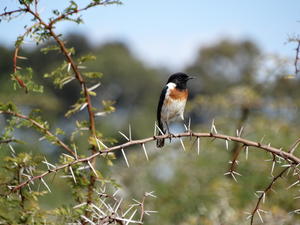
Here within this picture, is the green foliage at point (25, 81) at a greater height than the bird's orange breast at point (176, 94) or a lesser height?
greater

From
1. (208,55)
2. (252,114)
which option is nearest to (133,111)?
(208,55)

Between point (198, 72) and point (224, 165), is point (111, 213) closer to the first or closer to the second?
point (224, 165)

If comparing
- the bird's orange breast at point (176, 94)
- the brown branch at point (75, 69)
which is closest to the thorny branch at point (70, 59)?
the brown branch at point (75, 69)

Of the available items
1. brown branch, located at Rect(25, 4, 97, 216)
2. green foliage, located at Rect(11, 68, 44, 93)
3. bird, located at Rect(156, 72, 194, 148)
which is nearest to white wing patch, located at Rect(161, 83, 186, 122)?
bird, located at Rect(156, 72, 194, 148)

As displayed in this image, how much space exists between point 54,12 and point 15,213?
1.08 metres

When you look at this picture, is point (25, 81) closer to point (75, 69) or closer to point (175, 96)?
point (75, 69)

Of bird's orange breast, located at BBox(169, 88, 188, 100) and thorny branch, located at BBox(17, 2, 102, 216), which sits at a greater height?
thorny branch, located at BBox(17, 2, 102, 216)

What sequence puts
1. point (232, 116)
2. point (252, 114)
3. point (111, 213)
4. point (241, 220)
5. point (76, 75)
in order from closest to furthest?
point (111, 213), point (76, 75), point (241, 220), point (232, 116), point (252, 114)

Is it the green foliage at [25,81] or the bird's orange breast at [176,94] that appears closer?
the green foliage at [25,81]

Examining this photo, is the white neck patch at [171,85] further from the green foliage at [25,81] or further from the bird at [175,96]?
the green foliage at [25,81]

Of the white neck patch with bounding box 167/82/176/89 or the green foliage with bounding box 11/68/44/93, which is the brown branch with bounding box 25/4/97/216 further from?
the white neck patch with bounding box 167/82/176/89

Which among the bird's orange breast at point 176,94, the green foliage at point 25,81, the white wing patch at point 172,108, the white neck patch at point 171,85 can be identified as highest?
the green foliage at point 25,81

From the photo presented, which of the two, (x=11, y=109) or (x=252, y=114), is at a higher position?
(x=11, y=109)

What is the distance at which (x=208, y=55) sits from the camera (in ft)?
181
